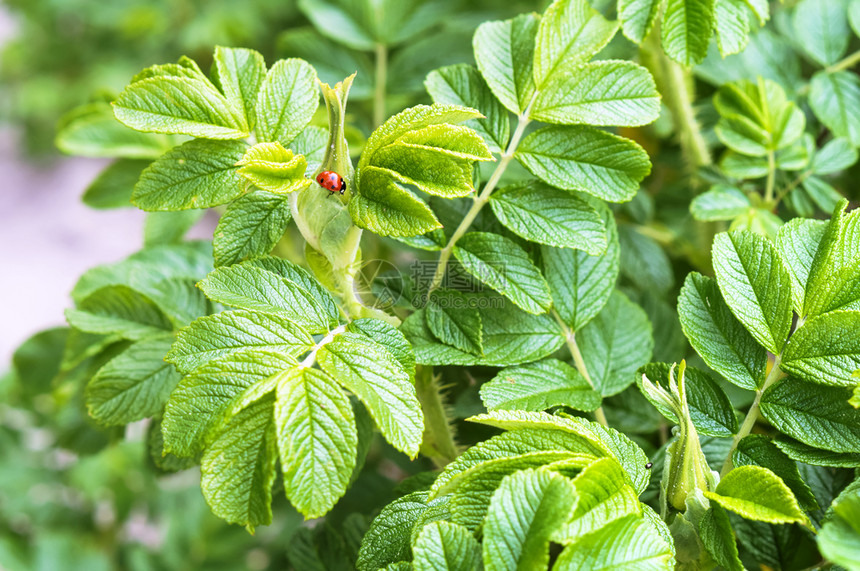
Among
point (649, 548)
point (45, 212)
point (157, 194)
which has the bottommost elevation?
point (649, 548)

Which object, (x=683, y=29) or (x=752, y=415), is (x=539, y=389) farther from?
(x=683, y=29)

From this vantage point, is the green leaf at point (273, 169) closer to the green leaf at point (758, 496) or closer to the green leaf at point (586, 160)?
the green leaf at point (586, 160)

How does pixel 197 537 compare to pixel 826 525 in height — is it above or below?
below

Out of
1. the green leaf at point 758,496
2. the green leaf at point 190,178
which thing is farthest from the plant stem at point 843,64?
the green leaf at point 190,178

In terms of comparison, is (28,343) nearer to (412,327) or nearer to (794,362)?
(412,327)

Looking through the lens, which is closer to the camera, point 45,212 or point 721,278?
point 721,278

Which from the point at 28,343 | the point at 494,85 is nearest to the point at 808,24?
the point at 494,85

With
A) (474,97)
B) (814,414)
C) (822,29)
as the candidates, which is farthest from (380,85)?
(814,414)
